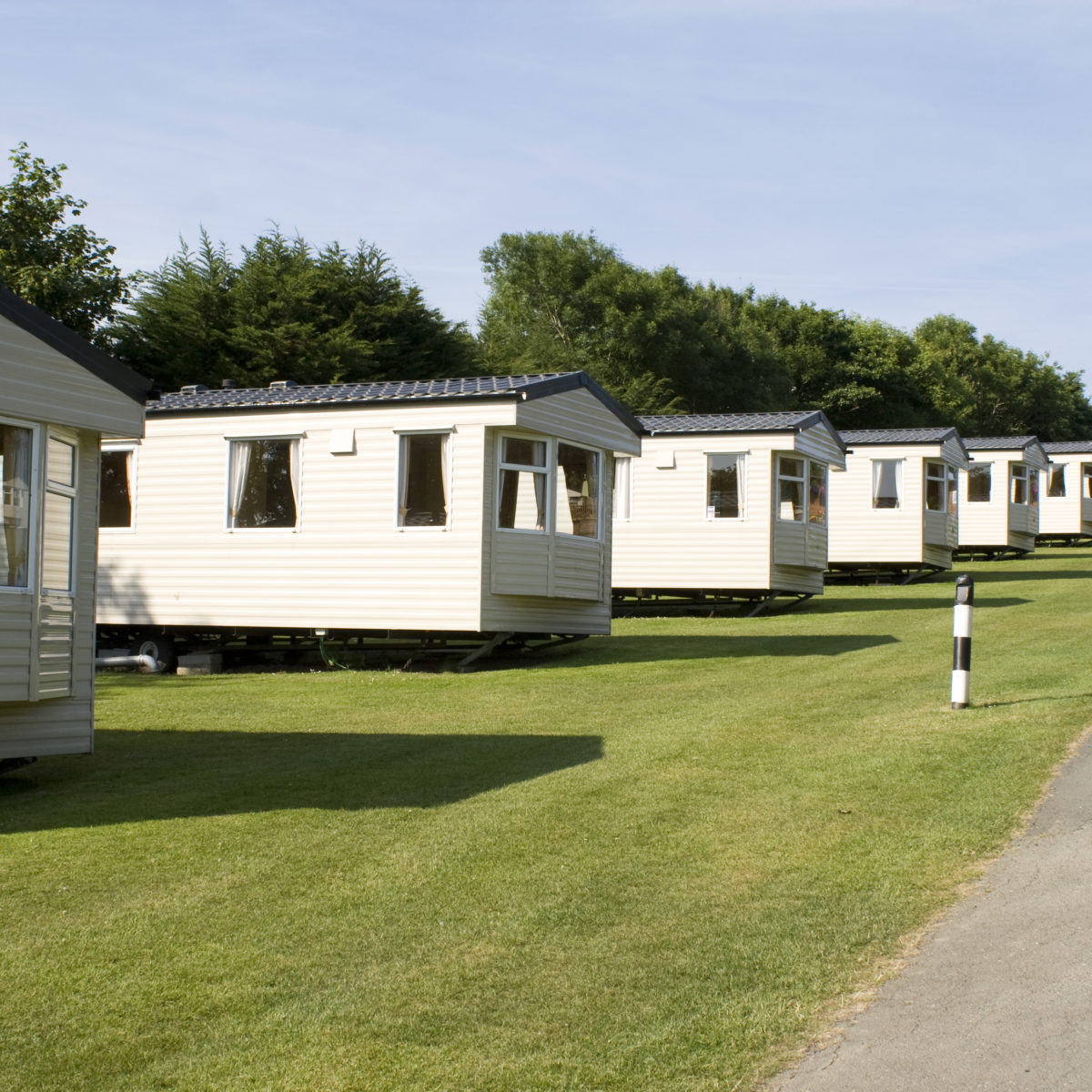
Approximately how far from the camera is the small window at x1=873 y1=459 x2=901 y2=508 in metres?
27.8

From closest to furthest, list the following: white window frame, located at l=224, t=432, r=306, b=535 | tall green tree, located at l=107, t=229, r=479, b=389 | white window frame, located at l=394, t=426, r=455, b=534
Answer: white window frame, located at l=394, t=426, r=455, b=534
white window frame, located at l=224, t=432, r=306, b=535
tall green tree, located at l=107, t=229, r=479, b=389

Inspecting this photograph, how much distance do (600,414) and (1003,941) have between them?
39.7ft

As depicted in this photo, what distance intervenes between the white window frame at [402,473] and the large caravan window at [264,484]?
1.32 meters

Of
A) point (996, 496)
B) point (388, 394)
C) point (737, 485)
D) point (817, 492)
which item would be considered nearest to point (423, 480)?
point (388, 394)

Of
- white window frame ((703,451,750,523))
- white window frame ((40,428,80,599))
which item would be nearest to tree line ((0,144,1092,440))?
white window frame ((703,451,750,523))

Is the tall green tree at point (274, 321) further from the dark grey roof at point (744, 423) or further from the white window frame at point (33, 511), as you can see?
the white window frame at point (33, 511)

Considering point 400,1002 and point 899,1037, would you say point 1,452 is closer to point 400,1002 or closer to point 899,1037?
point 400,1002

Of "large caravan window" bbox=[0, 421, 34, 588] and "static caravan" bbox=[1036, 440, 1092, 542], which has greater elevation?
"static caravan" bbox=[1036, 440, 1092, 542]

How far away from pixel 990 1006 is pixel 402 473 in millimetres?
11746

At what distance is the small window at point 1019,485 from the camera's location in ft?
113

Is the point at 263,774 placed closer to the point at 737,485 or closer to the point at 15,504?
the point at 15,504

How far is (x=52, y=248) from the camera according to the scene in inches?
1132

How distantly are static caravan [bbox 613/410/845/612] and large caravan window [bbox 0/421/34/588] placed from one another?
548 inches

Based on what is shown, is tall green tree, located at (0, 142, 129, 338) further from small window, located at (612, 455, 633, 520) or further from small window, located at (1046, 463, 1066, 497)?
small window, located at (1046, 463, 1066, 497)
